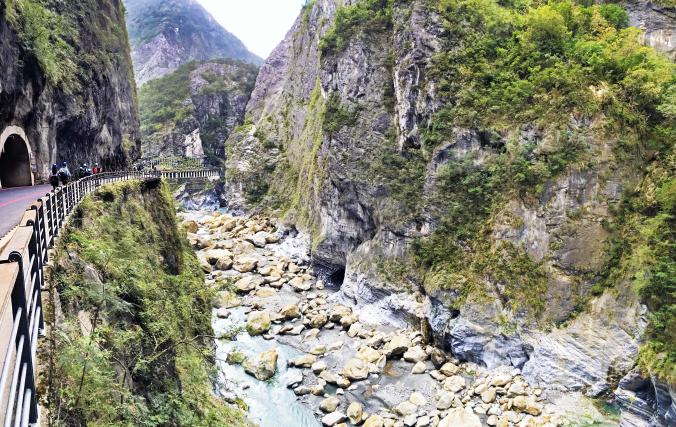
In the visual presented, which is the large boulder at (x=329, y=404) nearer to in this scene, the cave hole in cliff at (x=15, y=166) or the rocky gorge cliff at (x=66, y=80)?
the cave hole in cliff at (x=15, y=166)

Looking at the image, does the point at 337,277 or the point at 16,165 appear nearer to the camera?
the point at 16,165

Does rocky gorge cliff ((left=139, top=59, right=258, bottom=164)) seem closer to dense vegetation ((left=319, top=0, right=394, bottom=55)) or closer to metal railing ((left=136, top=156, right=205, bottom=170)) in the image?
metal railing ((left=136, top=156, right=205, bottom=170))

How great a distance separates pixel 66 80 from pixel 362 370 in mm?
25131

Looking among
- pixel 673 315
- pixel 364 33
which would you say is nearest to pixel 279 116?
pixel 364 33

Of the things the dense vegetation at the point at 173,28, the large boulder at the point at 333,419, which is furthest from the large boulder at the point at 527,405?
the dense vegetation at the point at 173,28

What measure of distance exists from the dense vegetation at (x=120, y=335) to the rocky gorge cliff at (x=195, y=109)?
7719 centimetres

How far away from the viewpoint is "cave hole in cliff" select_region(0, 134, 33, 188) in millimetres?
21078

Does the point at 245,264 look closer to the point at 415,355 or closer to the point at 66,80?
the point at 66,80

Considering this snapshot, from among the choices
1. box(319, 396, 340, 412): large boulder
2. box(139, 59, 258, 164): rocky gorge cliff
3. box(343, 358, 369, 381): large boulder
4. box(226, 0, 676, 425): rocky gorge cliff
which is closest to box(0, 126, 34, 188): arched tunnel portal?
box(319, 396, 340, 412): large boulder

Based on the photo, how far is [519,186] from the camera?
22.0m

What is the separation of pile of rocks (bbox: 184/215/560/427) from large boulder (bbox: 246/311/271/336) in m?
0.06

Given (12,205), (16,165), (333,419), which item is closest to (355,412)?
(333,419)

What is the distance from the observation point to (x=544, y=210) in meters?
21.0

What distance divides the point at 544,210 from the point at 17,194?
24.1 metres
